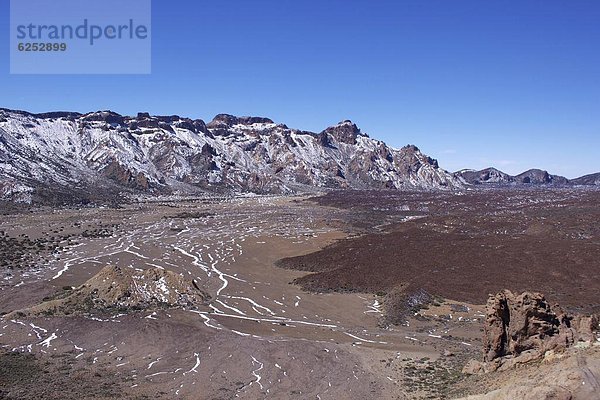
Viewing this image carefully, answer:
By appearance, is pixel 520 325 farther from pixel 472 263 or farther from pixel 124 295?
pixel 472 263

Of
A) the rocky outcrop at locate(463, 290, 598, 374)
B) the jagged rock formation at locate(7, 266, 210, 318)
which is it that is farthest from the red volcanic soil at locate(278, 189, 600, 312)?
the rocky outcrop at locate(463, 290, 598, 374)

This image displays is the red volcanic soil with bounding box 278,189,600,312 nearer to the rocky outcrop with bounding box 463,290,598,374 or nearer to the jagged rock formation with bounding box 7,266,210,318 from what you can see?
the jagged rock formation with bounding box 7,266,210,318

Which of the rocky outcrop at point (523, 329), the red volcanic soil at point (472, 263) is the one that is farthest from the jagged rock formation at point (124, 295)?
the rocky outcrop at point (523, 329)

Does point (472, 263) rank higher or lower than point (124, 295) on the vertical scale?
lower

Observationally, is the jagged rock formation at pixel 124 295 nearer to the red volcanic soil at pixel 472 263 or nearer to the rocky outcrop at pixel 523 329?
the red volcanic soil at pixel 472 263

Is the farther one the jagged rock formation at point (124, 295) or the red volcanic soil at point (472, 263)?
the red volcanic soil at point (472, 263)

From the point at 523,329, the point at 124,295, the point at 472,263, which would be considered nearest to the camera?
the point at 523,329

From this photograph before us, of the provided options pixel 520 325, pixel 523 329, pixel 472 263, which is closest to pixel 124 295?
pixel 520 325

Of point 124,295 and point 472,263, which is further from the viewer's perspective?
point 472,263
